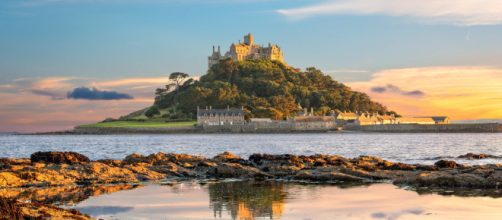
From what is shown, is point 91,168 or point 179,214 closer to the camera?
point 179,214

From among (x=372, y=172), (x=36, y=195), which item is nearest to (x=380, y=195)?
(x=372, y=172)

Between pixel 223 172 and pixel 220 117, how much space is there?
535ft

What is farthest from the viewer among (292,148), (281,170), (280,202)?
(292,148)

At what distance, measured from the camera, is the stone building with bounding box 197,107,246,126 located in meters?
186

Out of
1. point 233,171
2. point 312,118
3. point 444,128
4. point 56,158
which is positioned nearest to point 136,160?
point 56,158

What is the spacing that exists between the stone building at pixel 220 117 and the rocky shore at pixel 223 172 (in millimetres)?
156128

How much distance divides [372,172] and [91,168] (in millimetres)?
10056

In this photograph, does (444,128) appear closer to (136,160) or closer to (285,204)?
(136,160)

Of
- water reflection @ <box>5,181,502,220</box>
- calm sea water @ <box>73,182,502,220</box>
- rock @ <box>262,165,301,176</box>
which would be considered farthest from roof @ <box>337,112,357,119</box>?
calm sea water @ <box>73,182,502,220</box>

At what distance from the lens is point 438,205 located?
52.4 ft

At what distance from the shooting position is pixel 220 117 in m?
188

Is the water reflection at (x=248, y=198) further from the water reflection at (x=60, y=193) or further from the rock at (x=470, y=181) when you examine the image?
→ the rock at (x=470, y=181)

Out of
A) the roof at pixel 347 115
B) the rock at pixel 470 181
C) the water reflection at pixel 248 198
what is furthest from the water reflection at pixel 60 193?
the roof at pixel 347 115

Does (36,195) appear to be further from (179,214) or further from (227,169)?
(227,169)
